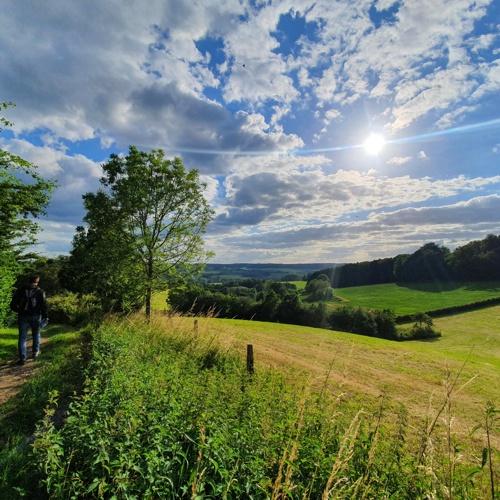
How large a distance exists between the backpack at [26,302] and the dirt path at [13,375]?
56.3 inches

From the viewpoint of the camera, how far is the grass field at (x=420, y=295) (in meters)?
56.9

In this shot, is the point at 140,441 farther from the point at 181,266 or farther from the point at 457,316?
the point at 457,316

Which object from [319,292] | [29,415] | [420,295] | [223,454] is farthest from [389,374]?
[420,295]

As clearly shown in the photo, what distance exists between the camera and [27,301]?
333 inches

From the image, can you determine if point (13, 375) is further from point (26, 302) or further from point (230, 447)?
point (230, 447)

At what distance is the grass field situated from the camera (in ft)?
187

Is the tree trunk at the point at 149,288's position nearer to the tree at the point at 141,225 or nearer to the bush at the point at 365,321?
the tree at the point at 141,225

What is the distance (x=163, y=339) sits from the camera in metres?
9.21

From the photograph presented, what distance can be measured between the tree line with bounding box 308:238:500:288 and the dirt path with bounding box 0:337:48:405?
89223 millimetres

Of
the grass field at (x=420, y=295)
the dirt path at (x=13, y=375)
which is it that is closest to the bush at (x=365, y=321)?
the grass field at (x=420, y=295)

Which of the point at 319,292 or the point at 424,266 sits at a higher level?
the point at 424,266

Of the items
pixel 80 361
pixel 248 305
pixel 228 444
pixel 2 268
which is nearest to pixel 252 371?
pixel 80 361

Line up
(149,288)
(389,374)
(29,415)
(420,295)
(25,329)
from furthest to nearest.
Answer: (420,295) → (149,288) → (389,374) → (25,329) → (29,415)

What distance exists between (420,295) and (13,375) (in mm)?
74992
